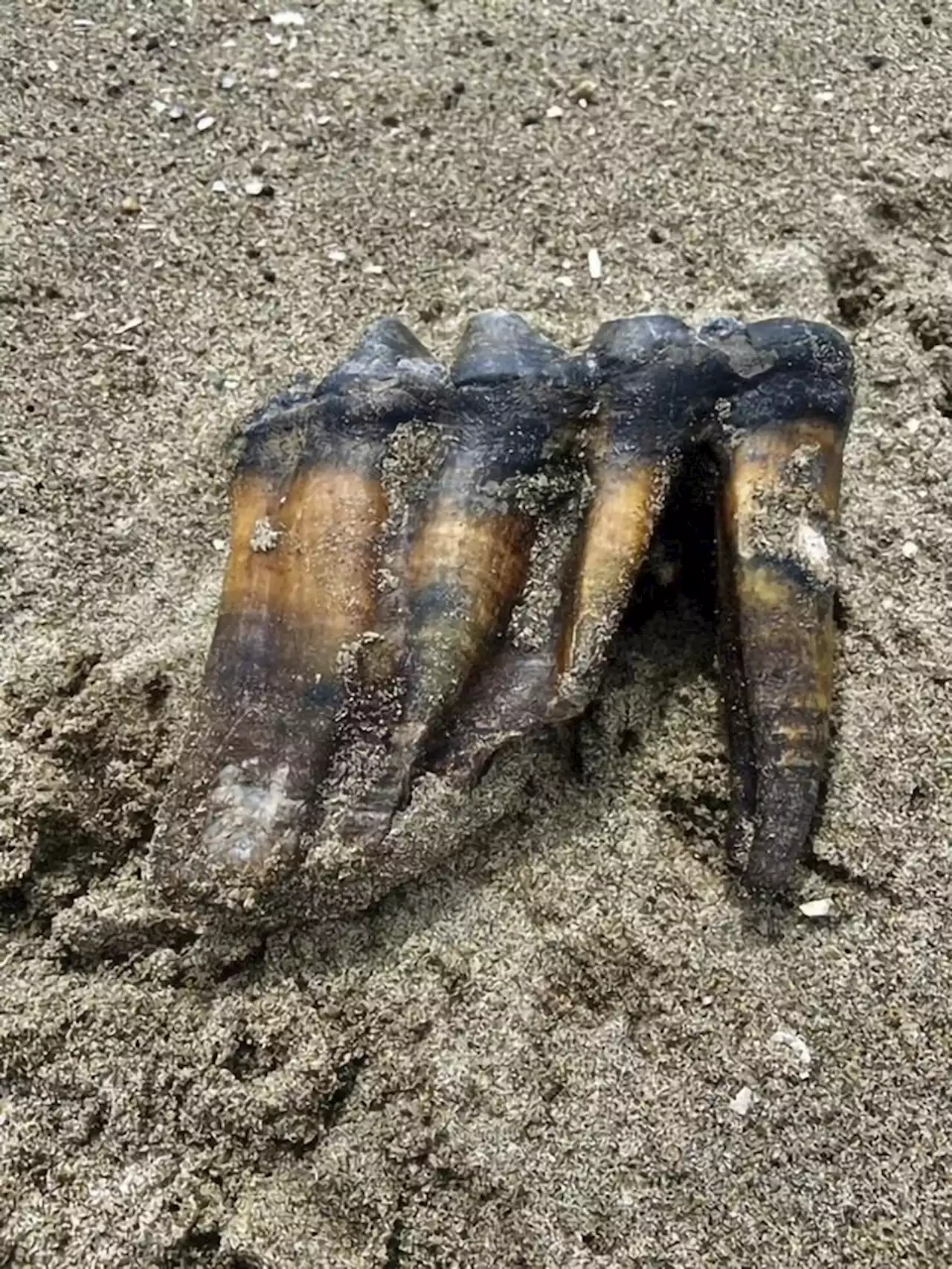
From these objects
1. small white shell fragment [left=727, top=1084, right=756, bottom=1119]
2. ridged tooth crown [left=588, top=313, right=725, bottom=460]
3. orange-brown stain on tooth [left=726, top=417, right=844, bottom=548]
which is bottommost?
small white shell fragment [left=727, top=1084, right=756, bottom=1119]

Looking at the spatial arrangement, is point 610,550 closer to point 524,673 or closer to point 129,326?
point 524,673

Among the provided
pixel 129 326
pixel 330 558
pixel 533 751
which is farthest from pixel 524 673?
pixel 129 326

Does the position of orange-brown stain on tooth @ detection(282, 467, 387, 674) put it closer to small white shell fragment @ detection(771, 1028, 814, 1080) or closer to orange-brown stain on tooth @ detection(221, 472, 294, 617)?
orange-brown stain on tooth @ detection(221, 472, 294, 617)

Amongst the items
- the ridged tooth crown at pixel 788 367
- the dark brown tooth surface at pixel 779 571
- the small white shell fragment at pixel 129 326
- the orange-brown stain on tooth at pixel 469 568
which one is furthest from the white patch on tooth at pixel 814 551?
the small white shell fragment at pixel 129 326

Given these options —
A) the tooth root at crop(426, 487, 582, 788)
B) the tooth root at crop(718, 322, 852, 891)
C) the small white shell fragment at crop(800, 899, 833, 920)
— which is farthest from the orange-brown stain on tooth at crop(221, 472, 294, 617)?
the small white shell fragment at crop(800, 899, 833, 920)

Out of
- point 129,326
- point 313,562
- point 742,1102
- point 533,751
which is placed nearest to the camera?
point 742,1102
